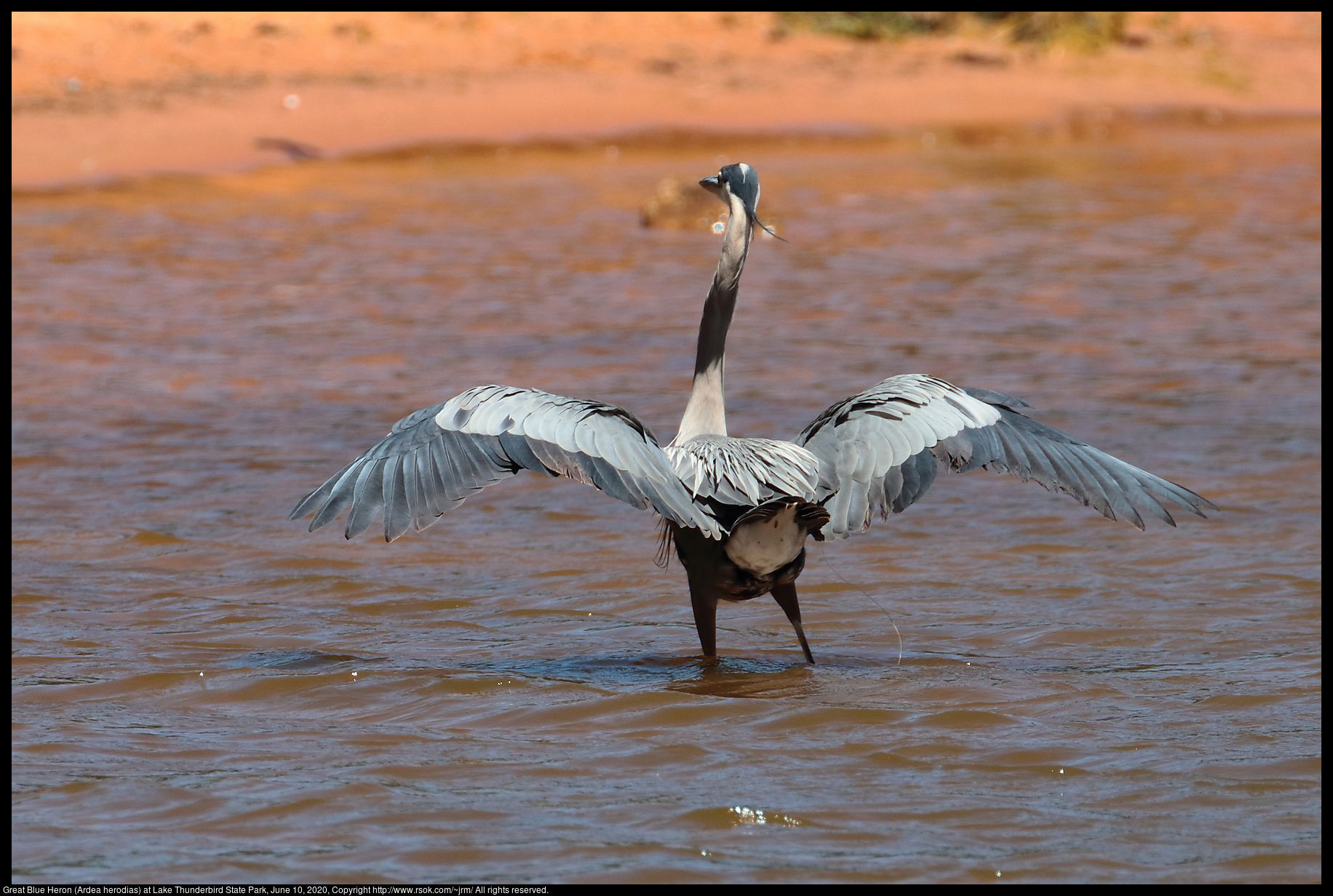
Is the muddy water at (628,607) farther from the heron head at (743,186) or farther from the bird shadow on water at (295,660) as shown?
the heron head at (743,186)

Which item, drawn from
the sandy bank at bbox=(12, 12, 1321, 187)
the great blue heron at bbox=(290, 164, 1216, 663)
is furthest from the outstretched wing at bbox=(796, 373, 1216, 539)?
the sandy bank at bbox=(12, 12, 1321, 187)

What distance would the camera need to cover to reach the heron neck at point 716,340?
18.2 ft

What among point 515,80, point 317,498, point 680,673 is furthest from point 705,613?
point 515,80

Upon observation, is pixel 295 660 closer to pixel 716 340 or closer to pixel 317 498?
pixel 317 498

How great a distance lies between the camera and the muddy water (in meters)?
4.18

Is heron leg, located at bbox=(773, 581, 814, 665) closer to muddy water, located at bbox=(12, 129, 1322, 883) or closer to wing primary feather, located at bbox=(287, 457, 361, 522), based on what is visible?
muddy water, located at bbox=(12, 129, 1322, 883)

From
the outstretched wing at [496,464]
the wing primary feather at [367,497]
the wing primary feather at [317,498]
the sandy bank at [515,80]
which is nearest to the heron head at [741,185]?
the outstretched wing at [496,464]

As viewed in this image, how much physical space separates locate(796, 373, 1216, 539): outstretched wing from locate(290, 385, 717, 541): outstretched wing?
566 millimetres

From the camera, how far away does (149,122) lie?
18922mm

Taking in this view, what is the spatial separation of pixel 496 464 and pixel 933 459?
1414mm

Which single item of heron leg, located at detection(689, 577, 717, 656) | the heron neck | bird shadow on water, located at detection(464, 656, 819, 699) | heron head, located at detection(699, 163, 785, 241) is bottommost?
bird shadow on water, located at detection(464, 656, 819, 699)

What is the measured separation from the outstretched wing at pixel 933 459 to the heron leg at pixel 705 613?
1.46ft

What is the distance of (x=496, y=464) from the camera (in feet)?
16.2
